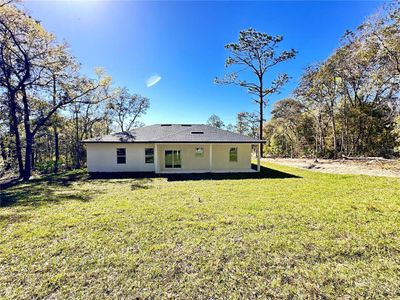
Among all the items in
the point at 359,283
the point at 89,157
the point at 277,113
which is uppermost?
the point at 277,113

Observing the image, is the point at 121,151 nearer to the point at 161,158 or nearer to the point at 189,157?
the point at 161,158

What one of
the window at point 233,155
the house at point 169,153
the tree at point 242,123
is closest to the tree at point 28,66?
the house at point 169,153

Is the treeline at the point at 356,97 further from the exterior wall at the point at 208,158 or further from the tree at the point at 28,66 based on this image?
the tree at the point at 28,66

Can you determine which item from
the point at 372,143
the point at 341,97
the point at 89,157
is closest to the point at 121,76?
the point at 89,157

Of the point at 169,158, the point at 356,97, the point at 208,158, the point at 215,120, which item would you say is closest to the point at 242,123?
the point at 215,120

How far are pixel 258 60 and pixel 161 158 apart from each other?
14946 millimetres

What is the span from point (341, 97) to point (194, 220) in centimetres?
2287

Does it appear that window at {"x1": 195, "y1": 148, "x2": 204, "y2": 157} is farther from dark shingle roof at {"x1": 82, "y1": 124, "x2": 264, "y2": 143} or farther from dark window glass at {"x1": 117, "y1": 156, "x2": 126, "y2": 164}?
dark window glass at {"x1": 117, "y1": 156, "x2": 126, "y2": 164}

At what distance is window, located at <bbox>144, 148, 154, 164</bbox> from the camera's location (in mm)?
13102

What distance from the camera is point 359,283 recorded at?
2.46 metres

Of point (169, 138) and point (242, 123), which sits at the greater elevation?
point (242, 123)

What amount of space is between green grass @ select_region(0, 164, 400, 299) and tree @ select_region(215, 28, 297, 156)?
1539cm

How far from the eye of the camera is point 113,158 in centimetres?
1291

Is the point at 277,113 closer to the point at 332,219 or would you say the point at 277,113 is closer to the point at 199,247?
the point at 332,219
